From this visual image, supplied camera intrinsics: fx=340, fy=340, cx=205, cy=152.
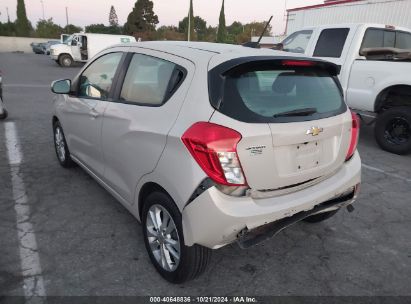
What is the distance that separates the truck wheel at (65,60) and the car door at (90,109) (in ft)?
73.4

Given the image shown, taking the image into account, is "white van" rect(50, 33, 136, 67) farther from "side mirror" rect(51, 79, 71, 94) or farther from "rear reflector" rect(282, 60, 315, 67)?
"rear reflector" rect(282, 60, 315, 67)

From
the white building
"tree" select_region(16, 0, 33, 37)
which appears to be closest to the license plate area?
the white building

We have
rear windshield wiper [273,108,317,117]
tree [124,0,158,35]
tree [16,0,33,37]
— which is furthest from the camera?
tree [124,0,158,35]

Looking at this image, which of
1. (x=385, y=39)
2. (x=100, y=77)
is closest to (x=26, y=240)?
(x=100, y=77)

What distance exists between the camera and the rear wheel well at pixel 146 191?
2.42 m

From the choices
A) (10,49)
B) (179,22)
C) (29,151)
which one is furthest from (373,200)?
(179,22)

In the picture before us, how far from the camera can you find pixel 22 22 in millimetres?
55625

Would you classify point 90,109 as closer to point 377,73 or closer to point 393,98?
point 377,73

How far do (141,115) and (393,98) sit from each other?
5051mm

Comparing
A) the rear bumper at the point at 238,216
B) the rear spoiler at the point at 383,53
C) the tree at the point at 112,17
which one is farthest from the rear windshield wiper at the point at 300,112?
the tree at the point at 112,17

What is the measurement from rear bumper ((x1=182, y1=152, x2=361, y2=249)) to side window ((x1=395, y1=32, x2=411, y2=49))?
5.67 meters

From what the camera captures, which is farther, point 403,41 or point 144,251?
point 403,41

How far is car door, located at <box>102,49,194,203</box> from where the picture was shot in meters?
2.37

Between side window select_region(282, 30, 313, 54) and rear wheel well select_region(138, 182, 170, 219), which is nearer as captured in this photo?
rear wheel well select_region(138, 182, 170, 219)
